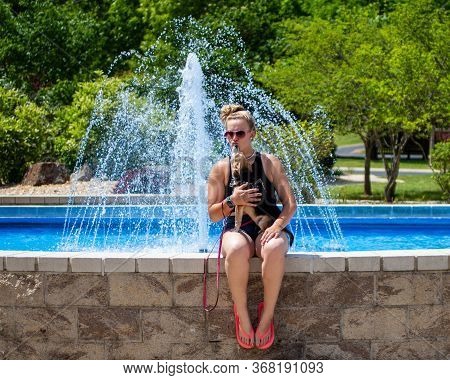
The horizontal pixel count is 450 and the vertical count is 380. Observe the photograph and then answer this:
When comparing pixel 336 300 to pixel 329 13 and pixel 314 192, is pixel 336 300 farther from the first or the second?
pixel 329 13

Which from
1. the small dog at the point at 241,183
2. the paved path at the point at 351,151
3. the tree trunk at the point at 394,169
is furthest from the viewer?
the paved path at the point at 351,151

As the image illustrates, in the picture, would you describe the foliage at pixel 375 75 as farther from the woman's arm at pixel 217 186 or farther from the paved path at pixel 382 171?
the woman's arm at pixel 217 186

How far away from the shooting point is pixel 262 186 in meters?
5.66

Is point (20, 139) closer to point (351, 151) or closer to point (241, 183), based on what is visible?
point (241, 183)

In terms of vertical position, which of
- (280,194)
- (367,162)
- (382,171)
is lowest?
(382,171)

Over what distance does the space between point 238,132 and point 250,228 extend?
579 mm

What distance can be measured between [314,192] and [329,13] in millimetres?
9266

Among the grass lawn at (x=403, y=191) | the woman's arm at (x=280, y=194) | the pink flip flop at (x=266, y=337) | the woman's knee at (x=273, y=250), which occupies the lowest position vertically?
the grass lawn at (x=403, y=191)

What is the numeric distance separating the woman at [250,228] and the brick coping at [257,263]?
174mm

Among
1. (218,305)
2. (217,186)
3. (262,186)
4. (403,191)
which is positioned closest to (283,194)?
(262,186)

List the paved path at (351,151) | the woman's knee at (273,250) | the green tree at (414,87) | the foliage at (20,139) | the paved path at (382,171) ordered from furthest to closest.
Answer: the paved path at (351,151)
the paved path at (382,171)
the foliage at (20,139)
the green tree at (414,87)
the woman's knee at (273,250)

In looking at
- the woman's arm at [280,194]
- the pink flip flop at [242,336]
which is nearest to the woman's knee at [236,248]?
the woman's arm at [280,194]

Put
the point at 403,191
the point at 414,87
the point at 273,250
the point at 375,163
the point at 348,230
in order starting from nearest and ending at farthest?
the point at 273,250, the point at 348,230, the point at 414,87, the point at 403,191, the point at 375,163

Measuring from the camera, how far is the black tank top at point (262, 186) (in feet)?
18.5
